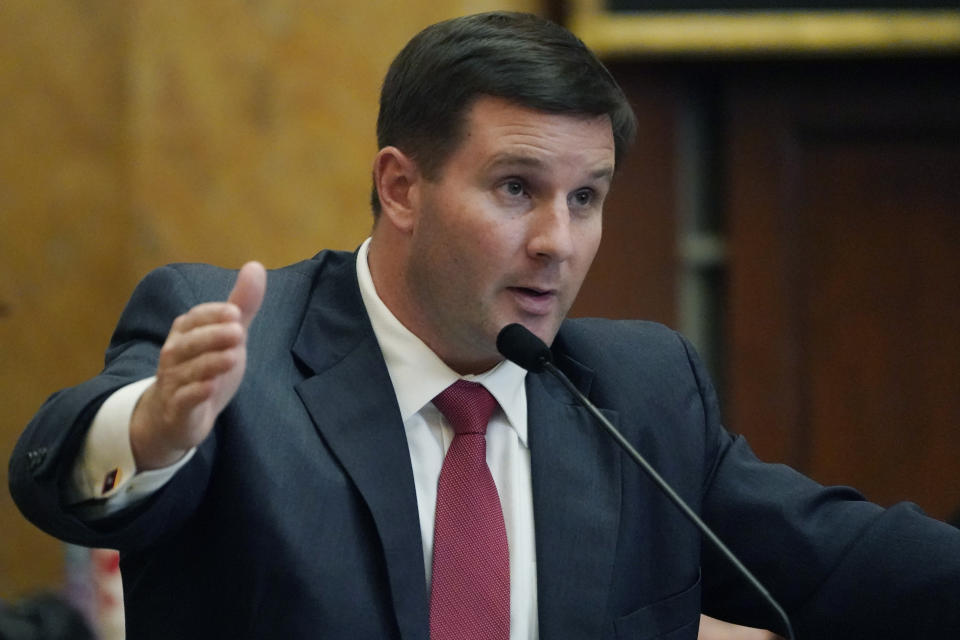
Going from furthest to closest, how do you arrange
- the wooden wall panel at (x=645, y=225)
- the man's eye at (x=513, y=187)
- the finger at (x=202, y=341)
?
the wooden wall panel at (x=645, y=225) → the man's eye at (x=513, y=187) → the finger at (x=202, y=341)

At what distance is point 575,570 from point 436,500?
19 centimetres

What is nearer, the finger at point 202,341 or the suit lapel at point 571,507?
the finger at point 202,341

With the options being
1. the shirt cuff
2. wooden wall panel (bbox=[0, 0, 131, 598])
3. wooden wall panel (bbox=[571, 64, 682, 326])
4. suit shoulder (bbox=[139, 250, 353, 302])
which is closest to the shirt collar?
suit shoulder (bbox=[139, 250, 353, 302])

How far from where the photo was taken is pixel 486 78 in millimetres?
1664

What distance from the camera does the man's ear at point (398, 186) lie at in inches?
69.1

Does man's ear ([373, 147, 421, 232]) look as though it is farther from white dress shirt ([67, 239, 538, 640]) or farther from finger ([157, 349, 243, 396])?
finger ([157, 349, 243, 396])

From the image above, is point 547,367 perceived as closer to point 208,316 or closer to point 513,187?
point 513,187

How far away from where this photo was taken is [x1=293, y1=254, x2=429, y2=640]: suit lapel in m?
1.53

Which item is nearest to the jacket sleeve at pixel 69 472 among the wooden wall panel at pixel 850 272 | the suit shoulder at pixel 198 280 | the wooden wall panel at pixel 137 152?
the suit shoulder at pixel 198 280

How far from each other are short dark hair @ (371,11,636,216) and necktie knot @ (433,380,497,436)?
0.28m

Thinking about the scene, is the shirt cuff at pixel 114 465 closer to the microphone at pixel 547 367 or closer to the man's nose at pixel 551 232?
the microphone at pixel 547 367

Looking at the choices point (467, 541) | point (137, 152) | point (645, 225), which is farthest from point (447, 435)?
point (645, 225)

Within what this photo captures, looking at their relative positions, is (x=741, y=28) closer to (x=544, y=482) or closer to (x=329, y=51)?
(x=329, y=51)

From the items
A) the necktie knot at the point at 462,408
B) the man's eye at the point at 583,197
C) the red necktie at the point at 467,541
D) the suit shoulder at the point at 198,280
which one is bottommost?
the red necktie at the point at 467,541
